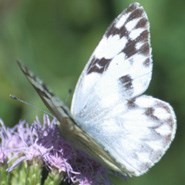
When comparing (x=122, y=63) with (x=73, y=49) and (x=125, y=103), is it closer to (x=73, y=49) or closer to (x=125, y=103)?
(x=125, y=103)

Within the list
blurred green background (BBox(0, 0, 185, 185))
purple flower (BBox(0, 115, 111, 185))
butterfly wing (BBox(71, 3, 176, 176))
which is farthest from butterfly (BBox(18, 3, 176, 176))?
blurred green background (BBox(0, 0, 185, 185))

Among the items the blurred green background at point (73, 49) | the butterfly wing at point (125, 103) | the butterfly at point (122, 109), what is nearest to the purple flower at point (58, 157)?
the butterfly at point (122, 109)

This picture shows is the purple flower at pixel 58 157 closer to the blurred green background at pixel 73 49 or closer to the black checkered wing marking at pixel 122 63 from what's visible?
the black checkered wing marking at pixel 122 63

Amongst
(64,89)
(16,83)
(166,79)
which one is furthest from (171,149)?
(16,83)

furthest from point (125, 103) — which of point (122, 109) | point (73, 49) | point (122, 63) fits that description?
point (73, 49)

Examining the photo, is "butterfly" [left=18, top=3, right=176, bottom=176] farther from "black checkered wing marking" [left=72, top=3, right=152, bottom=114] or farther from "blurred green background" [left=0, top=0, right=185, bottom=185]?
"blurred green background" [left=0, top=0, right=185, bottom=185]

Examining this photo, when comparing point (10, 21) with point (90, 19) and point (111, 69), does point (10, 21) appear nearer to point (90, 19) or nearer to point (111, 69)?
point (90, 19)
